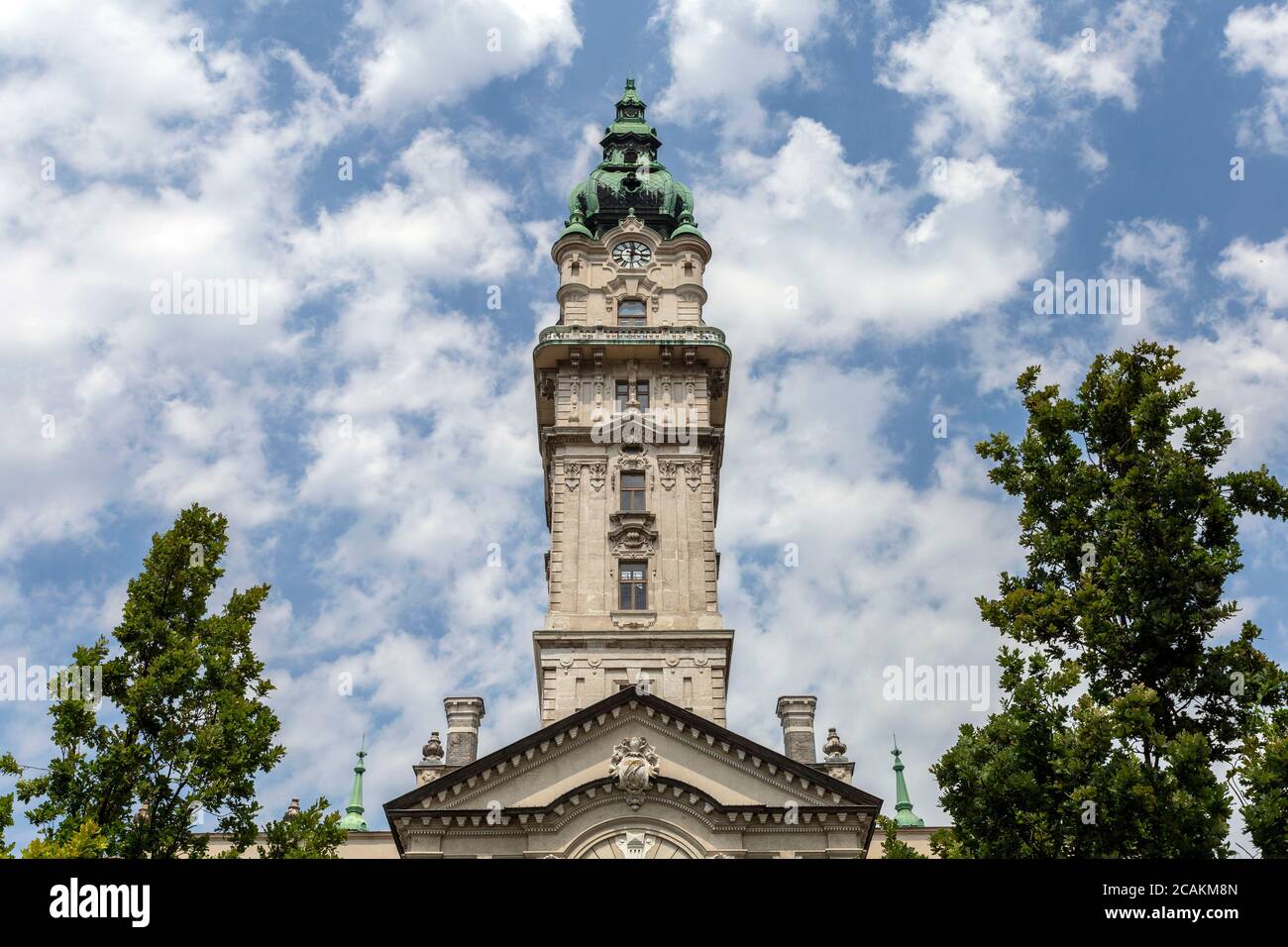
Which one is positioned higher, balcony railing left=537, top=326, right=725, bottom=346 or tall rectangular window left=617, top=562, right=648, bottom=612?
balcony railing left=537, top=326, right=725, bottom=346

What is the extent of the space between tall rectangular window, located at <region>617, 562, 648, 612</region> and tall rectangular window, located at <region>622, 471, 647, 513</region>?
268 cm

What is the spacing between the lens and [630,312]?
184 feet

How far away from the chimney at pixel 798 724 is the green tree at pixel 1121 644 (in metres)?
29.3

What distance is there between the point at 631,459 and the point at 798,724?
14.1m

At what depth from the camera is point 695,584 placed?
49.4 m

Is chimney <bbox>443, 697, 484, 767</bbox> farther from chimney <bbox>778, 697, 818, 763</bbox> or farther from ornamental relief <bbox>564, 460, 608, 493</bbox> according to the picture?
chimney <bbox>778, 697, 818, 763</bbox>

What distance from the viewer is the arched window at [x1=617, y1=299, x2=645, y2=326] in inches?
2191

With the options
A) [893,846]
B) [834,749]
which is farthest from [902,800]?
[893,846]

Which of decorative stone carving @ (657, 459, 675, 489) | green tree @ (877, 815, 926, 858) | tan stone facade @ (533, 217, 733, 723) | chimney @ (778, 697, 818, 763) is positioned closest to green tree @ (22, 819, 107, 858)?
green tree @ (877, 815, 926, 858)

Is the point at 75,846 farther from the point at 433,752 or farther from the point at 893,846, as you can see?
the point at 433,752
